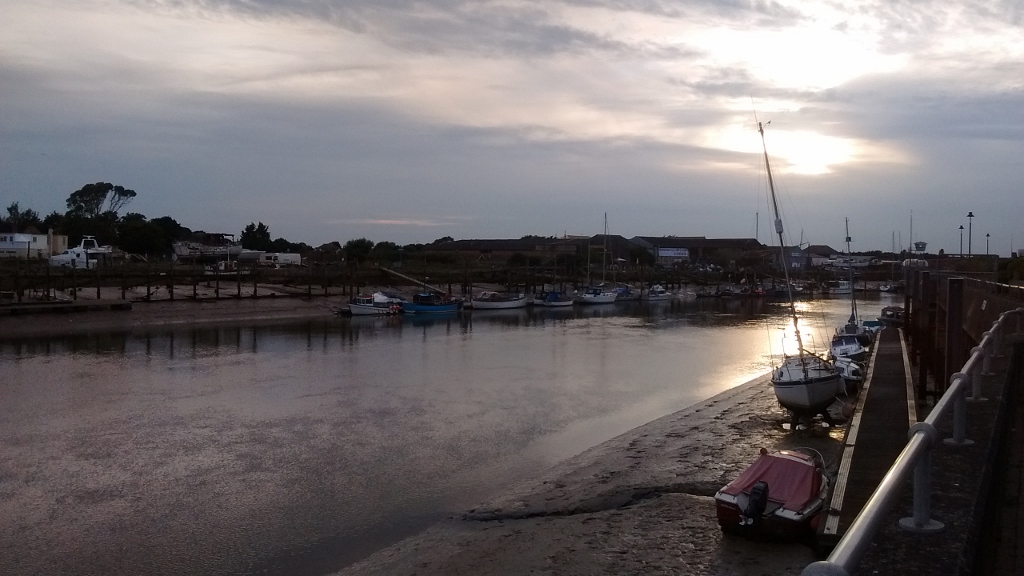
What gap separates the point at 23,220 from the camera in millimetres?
99688

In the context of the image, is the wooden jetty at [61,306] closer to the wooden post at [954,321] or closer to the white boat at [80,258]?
the white boat at [80,258]

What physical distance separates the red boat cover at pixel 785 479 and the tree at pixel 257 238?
111 m

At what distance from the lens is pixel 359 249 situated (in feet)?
358

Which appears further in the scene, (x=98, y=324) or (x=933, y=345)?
(x=98, y=324)

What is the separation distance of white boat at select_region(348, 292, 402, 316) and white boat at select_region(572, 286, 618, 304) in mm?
22665

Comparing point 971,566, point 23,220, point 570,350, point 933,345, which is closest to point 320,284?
point 570,350

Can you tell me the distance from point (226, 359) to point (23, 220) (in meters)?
83.1

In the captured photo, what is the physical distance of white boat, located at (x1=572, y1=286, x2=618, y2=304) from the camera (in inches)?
3179

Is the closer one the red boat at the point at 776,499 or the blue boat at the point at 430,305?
the red boat at the point at 776,499

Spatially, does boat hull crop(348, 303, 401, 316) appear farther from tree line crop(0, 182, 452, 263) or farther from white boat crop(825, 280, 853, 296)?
white boat crop(825, 280, 853, 296)

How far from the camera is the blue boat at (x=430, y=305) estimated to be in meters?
64.4

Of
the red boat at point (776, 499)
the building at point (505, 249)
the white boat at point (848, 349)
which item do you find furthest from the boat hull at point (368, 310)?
the building at point (505, 249)

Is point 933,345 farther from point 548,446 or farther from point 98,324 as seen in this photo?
point 98,324

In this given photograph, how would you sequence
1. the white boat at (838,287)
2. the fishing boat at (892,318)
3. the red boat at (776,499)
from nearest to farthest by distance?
1. the red boat at (776,499)
2. the fishing boat at (892,318)
3. the white boat at (838,287)
